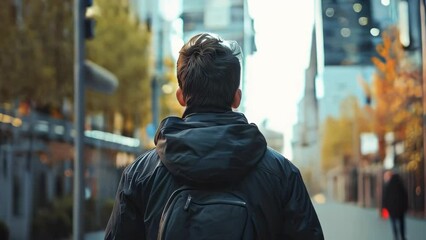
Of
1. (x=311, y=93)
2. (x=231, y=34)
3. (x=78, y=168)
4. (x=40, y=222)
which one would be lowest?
(x=40, y=222)

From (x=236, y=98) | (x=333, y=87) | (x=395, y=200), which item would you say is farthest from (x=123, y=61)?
(x=236, y=98)

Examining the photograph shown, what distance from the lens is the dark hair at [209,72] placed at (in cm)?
228

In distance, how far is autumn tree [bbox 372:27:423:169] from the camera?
6.95 meters

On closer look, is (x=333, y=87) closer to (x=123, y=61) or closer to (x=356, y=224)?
(x=356, y=224)

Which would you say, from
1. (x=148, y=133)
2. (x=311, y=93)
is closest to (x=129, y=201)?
(x=311, y=93)

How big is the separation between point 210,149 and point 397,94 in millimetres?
5038

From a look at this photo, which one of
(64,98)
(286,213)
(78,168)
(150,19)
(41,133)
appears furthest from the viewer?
(64,98)

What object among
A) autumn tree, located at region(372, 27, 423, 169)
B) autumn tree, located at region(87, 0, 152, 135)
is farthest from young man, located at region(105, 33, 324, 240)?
autumn tree, located at region(87, 0, 152, 135)

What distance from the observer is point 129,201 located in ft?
7.60

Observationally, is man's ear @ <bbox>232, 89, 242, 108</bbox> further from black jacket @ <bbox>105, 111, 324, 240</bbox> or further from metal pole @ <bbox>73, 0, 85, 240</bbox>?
metal pole @ <bbox>73, 0, 85, 240</bbox>

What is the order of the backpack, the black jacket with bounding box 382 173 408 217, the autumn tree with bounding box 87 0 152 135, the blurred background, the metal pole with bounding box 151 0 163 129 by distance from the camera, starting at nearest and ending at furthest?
the backpack, the black jacket with bounding box 382 173 408 217, the blurred background, the metal pole with bounding box 151 0 163 129, the autumn tree with bounding box 87 0 152 135

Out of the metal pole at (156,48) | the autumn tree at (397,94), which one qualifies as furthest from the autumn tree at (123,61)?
the autumn tree at (397,94)

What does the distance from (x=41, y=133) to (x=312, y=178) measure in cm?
553

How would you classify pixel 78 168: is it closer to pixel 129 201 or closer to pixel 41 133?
pixel 41 133
